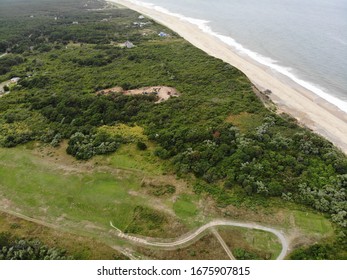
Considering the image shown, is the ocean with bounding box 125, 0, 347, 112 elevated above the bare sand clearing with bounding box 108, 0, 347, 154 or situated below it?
above

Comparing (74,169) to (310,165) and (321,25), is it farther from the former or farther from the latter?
(321,25)

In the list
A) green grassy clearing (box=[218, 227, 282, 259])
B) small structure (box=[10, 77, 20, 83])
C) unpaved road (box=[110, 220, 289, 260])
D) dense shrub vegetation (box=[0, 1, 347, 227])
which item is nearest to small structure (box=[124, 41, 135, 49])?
dense shrub vegetation (box=[0, 1, 347, 227])

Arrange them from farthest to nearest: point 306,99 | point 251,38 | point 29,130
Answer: point 251,38, point 306,99, point 29,130

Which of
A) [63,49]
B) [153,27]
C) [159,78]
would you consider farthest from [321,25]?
[63,49]

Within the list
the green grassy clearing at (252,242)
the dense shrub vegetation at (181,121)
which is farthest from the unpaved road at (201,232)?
the dense shrub vegetation at (181,121)

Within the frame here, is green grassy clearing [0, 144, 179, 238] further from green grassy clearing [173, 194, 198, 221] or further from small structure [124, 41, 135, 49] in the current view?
small structure [124, 41, 135, 49]

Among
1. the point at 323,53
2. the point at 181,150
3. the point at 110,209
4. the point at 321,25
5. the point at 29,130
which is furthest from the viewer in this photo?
the point at 321,25

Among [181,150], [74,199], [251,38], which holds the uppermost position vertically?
[251,38]
